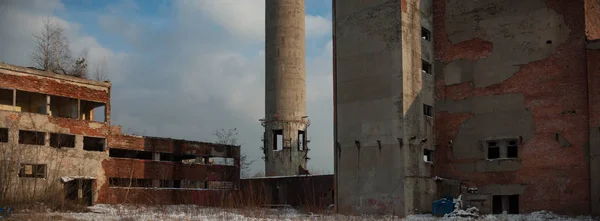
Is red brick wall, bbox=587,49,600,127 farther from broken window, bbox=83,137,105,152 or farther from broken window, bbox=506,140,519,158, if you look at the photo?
broken window, bbox=83,137,105,152

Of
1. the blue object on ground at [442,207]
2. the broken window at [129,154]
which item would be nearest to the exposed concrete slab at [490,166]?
the blue object on ground at [442,207]

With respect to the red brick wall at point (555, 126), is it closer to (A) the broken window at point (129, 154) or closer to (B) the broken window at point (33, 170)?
(A) the broken window at point (129, 154)

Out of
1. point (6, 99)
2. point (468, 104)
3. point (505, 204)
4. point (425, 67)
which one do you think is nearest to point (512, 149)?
point (505, 204)

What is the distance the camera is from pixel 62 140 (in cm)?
3303

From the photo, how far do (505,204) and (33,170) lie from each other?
2320 centimetres

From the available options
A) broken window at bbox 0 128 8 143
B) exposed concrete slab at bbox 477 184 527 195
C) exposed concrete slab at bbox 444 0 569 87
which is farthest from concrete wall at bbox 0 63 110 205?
exposed concrete slab at bbox 477 184 527 195

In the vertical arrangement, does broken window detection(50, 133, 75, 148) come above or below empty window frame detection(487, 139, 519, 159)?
above

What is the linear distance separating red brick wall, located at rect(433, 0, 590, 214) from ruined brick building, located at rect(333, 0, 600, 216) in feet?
0.14

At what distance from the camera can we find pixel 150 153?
3928cm

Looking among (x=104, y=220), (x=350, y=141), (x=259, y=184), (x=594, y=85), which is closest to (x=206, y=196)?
(x=259, y=184)

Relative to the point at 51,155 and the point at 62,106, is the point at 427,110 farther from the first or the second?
the point at 62,106

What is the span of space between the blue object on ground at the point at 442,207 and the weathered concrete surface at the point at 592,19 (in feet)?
30.9

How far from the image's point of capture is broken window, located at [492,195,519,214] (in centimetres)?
2874

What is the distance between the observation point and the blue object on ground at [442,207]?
93.7 feet
